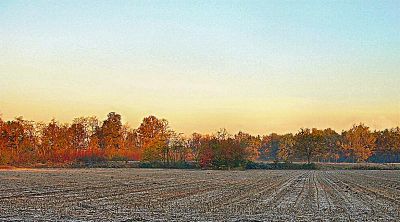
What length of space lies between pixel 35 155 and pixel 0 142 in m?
8.70

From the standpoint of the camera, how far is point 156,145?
370 ft

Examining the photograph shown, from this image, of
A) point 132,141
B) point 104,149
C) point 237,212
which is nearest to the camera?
point 237,212

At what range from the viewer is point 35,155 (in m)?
117

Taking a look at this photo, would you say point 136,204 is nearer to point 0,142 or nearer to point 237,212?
point 237,212

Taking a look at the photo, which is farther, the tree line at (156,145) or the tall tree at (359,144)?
the tall tree at (359,144)

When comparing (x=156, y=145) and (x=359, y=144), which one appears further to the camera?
(x=359, y=144)

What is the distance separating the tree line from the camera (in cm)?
10325

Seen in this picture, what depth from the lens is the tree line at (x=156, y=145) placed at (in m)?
103

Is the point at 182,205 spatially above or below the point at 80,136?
below

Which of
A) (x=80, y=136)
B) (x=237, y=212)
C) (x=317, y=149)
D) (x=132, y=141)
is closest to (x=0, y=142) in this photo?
(x=80, y=136)

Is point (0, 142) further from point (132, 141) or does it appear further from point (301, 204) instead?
point (301, 204)

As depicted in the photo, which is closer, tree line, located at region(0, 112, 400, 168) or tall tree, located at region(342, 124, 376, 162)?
tree line, located at region(0, 112, 400, 168)

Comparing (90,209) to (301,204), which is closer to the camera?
(90,209)

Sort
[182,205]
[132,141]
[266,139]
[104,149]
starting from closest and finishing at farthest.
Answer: [182,205]
[104,149]
[132,141]
[266,139]
